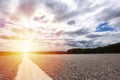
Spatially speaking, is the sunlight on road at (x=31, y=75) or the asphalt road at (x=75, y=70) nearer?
the sunlight on road at (x=31, y=75)

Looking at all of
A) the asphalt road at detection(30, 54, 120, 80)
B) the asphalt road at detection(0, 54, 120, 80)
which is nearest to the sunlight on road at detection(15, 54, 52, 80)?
the asphalt road at detection(0, 54, 120, 80)

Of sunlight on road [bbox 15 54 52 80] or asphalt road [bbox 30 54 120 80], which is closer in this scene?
sunlight on road [bbox 15 54 52 80]

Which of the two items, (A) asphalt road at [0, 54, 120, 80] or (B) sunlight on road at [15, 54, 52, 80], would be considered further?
A: (A) asphalt road at [0, 54, 120, 80]

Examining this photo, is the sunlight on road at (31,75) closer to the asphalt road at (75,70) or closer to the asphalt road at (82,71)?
the asphalt road at (75,70)

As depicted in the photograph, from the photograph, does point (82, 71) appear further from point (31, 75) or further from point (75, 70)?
point (31, 75)

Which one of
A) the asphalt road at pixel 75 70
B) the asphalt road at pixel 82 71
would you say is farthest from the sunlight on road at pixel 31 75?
the asphalt road at pixel 82 71

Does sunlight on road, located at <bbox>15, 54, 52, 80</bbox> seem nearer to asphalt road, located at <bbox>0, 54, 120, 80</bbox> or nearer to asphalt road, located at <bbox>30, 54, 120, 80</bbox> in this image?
asphalt road, located at <bbox>0, 54, 120, 80</bbox>

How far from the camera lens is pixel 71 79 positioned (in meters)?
27.2

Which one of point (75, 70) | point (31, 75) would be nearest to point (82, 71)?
point (75, 70)

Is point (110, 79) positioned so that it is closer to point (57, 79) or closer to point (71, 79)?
point (71, 79)

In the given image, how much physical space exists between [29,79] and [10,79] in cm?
343

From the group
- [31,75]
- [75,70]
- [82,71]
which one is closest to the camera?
[31,75]

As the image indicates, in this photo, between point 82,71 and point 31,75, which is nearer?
point 31,75

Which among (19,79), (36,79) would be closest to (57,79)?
(36,79)
